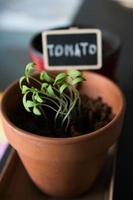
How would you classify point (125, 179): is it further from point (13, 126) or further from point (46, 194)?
point (13, 126)

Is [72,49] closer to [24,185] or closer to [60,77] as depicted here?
[60,77]

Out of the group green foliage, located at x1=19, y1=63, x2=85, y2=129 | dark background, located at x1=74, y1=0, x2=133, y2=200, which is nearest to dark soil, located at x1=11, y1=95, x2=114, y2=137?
green foliage, located at x1=19, y1=63, x2=85, y2=129

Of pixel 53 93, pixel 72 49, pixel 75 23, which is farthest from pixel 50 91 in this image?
pixel 75 23

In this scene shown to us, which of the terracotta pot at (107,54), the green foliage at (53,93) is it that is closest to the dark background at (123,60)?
the terracotta pot at (107,54)

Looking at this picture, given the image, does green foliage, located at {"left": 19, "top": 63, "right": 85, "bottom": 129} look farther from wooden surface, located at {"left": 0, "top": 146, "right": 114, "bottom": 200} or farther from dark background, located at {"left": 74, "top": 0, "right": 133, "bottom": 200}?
dark background, located at {"left": 74, "top": 0, "right": 133, "bottom": 200}

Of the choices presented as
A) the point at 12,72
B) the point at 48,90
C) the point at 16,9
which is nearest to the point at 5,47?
the point at 12,72
